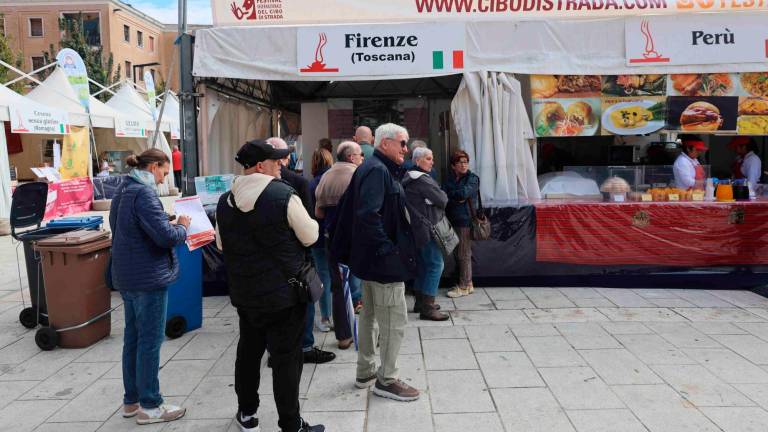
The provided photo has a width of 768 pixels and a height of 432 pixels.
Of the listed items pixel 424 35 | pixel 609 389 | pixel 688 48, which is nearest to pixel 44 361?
pixel 609 389

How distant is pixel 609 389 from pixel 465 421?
112cm

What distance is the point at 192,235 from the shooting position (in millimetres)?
4375

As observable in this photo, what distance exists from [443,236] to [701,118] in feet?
11.8

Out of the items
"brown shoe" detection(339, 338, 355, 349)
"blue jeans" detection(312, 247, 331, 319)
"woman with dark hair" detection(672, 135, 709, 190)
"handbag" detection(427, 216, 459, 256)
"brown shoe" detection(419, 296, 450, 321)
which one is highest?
"woman with dark hair" detection(672, 135, 709, 190)

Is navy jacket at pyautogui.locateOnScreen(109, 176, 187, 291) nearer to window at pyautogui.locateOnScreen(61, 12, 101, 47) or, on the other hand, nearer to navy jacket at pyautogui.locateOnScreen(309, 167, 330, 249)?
navy jacket at pyautogui.locateOnScreen(309, 167, 330, 249)

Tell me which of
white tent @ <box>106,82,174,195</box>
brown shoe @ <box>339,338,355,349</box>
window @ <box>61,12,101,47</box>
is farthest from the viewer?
window @ <box>61,12,101,47</box>

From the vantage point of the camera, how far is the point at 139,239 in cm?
345

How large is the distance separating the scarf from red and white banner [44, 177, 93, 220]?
10.6 meters

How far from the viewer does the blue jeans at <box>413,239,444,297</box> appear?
220 inches

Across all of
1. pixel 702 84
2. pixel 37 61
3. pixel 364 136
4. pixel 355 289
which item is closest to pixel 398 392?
pixel 355 289

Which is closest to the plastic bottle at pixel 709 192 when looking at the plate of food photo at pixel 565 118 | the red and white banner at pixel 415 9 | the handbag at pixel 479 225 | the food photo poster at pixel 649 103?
the food photo poster at pixel 649 103

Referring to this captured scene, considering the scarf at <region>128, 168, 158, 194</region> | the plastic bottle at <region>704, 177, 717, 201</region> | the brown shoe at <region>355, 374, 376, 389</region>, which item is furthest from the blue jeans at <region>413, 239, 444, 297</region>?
the plastic bottle at <region>704, 177, 717, 201</region>

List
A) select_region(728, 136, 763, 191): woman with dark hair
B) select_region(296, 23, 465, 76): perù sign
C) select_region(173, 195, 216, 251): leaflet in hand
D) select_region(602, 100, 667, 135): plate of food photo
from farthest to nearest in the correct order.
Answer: select_region(728, 136, 763, 191): woman with dark hair
select_region(602, 100, 667, 135): plate of food photo
select_region(296, 23, 465, 76): perù sign
select_region(173, 195, 216, 251): leaflet in hand

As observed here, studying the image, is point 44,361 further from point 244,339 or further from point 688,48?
point 688,48
